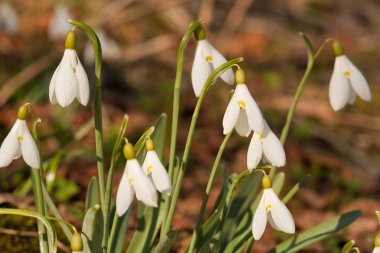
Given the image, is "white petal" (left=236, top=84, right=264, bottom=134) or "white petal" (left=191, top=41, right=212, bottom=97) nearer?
"white petal" (left=236, top=84, right=264, bottom=134)

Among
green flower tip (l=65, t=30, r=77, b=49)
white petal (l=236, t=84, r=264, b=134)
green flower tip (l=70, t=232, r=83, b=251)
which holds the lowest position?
green flower tip (l=70, t=232, r=83, b=251)

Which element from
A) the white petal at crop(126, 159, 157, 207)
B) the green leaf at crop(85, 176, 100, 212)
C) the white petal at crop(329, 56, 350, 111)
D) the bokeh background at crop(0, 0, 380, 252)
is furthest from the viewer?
the bokeh background at crop(0, 0, 380, 252)

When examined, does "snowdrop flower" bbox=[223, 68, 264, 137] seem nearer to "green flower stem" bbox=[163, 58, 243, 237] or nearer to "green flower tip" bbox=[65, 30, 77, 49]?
"green flower stem" bbox=[163, 58, 243, 237]

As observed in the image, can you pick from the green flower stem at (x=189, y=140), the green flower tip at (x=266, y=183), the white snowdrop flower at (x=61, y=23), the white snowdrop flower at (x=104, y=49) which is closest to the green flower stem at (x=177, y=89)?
the green flower stem at (x=189, y=140)

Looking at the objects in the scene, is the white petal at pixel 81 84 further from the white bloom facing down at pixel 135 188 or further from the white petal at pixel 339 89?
the white petal at pixel 339 89

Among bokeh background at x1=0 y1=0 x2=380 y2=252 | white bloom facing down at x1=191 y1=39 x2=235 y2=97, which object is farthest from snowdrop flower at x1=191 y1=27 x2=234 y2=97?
bokeh background at x1=0 y1=0 x2=380 y2=252

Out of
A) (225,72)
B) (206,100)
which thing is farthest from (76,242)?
(206,100)
